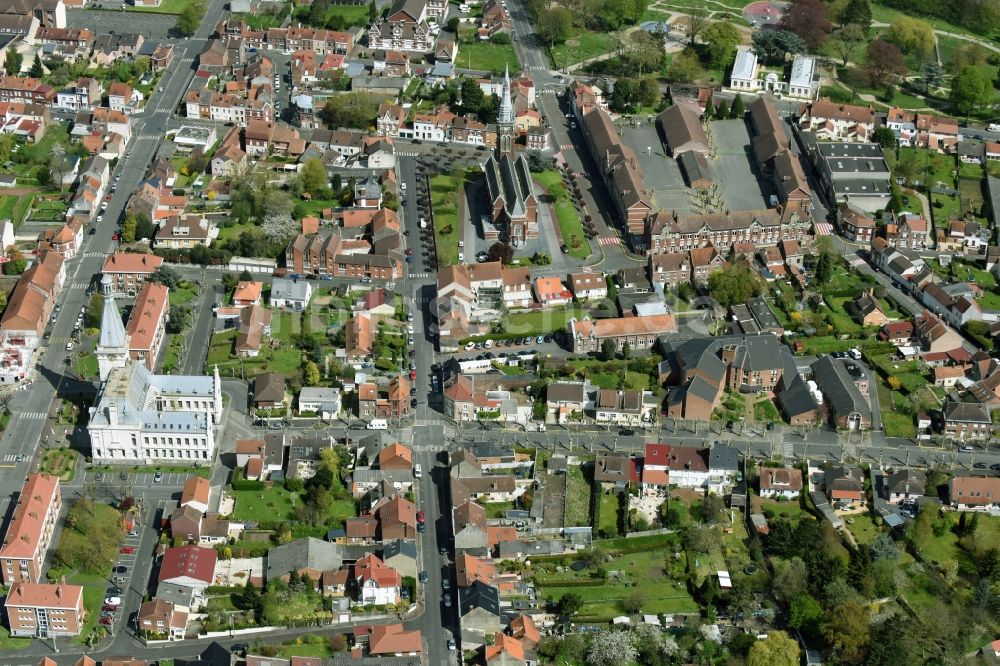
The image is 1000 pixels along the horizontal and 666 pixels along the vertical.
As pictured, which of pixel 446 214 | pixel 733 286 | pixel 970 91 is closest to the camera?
pixel 733 286

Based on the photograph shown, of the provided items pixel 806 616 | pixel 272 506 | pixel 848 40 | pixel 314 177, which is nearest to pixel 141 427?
pixel 272 506

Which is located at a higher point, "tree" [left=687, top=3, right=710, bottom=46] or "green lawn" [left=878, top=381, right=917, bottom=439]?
"tree" [left=687, top=3, right=710, bottom=46]

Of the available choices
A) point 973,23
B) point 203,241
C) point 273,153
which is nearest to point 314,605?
point 203,241

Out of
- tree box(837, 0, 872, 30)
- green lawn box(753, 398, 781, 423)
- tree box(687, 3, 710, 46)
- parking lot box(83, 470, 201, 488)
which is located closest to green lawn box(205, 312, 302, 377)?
parking lot box(83, 470, 201, 488)

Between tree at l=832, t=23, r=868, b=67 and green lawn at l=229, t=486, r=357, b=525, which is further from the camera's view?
tree at l=832, t=23, r=868, b=67

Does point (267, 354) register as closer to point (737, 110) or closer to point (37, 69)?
point (37, 69)

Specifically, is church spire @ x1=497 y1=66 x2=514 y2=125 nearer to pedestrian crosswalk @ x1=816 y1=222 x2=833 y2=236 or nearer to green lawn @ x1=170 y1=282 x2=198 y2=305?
pedestrian crosswalk @ x1=816 y1=222 x2=833 y2=236

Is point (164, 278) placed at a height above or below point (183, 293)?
above

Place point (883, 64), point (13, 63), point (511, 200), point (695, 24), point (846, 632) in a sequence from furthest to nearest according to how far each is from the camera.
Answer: point (695, 24)
point (883, 64)
point (13, 63)
point (511, 200)
point (846, 632)
